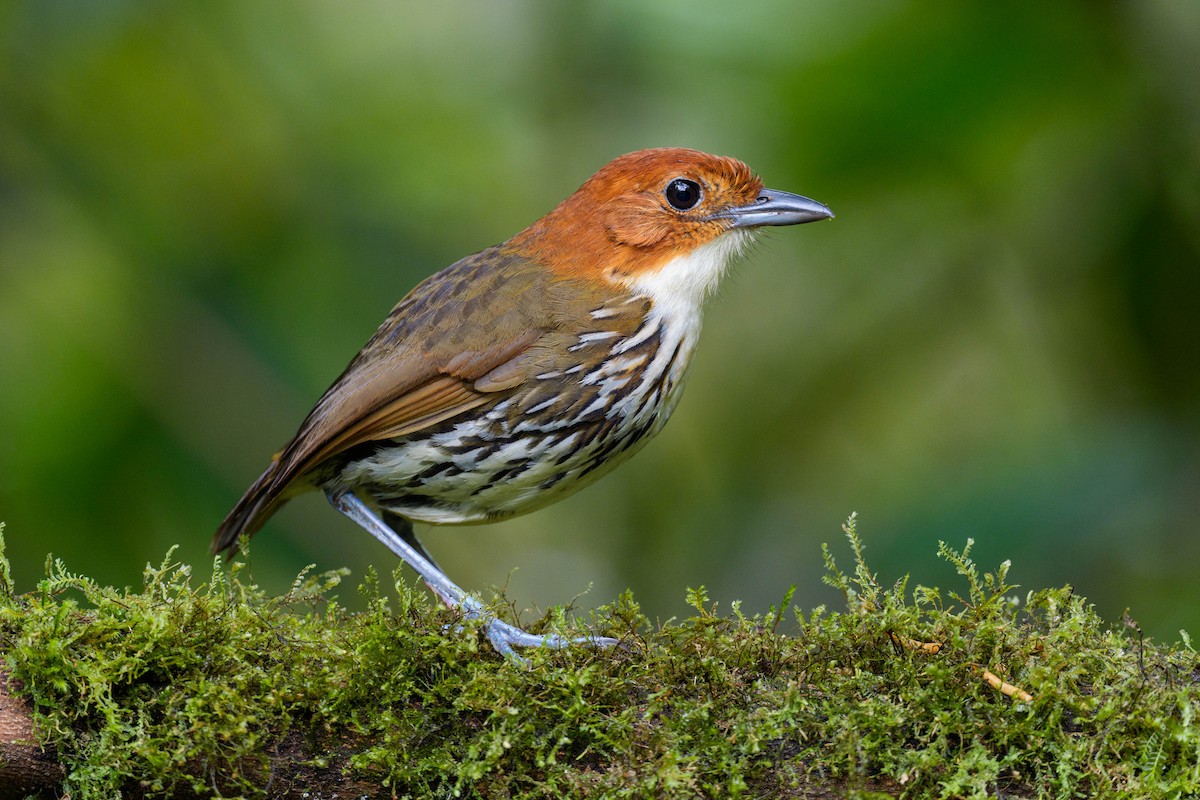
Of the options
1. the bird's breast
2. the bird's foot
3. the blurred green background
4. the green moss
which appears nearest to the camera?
the green moss

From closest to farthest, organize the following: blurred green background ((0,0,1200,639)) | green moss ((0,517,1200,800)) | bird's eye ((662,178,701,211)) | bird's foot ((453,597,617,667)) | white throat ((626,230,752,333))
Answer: green moss ((0,517,1200,800)) → bird's foot ((453,597,617,667)) → white throat ((626,230,752,333)) → bird's eye ((662,178,701,211)) → blurred green background ((0,0,1200,639))

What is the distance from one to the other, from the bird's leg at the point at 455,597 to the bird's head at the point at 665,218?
1.01 metres

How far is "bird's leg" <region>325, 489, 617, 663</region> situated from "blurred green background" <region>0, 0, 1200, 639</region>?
0.91 metres

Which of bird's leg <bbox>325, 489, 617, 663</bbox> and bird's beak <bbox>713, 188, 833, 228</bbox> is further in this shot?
bird's beak <bbox>713, 188, 833, 228</bbox>

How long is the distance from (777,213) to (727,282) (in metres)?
0.33

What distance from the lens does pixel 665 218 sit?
12.9 ft

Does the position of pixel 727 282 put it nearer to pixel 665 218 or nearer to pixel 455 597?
pixel 665 218

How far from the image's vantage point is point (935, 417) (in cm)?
540

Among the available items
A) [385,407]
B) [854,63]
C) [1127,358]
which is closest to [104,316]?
[385,407]

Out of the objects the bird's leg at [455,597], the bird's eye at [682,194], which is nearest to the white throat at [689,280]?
the bird's eye at [682,194]

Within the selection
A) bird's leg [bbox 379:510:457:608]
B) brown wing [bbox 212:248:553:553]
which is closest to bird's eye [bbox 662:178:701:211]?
brown wing [bbox 212:248:553:553]

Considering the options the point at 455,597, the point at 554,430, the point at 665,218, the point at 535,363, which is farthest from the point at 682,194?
the point at 455,597

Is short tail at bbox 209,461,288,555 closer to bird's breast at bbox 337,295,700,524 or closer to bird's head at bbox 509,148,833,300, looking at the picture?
bird's breast at bbox 337,295,700,524

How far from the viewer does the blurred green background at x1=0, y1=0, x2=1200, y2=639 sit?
418 cm
